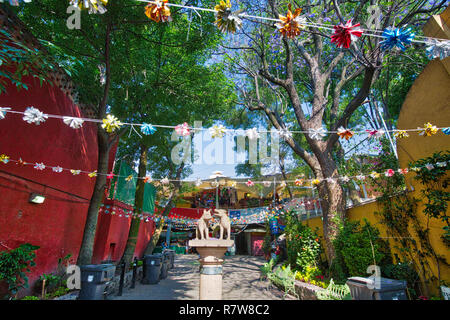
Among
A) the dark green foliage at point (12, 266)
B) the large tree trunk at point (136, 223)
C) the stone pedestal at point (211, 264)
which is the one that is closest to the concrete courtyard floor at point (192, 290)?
the large tree trunk at point (136, 223)

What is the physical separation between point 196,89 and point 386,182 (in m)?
7.27

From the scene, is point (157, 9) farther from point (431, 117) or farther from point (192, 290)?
point (192, 290)

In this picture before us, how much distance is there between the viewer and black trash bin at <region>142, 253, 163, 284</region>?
9578 mm

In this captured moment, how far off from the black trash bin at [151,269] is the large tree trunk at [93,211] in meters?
3.42

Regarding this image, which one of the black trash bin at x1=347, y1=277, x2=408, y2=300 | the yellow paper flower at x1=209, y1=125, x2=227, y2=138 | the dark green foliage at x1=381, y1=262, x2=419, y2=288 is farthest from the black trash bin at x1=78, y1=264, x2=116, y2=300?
the dark green foliage at x1=381, y1=262, x2=419, y2=288

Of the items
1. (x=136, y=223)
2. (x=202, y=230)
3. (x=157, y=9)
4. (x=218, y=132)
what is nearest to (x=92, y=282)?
(x=202, y=230)

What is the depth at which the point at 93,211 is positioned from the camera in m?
6.85

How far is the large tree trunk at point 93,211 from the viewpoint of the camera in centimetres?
654

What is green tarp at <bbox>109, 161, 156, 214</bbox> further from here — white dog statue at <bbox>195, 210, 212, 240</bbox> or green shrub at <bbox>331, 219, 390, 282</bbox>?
green shrub at <bbox>331, 219, 390, 282</bbox>

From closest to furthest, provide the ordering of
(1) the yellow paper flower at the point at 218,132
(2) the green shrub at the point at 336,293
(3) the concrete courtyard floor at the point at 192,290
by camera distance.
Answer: (1) the yellow paper flower at the point at 218,132 < (2) the green shrub at the point at 336,293 < (3) the concrete courtyard floor at the point at 192,290

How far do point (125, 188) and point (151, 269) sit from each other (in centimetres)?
375

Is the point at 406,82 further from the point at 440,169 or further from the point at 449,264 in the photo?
the point at 449,264

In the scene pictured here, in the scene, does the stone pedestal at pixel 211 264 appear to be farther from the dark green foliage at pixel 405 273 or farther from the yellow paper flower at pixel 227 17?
the dark green foliage at pixel 405 273

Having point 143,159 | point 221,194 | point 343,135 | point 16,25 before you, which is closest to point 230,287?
point 143,159
